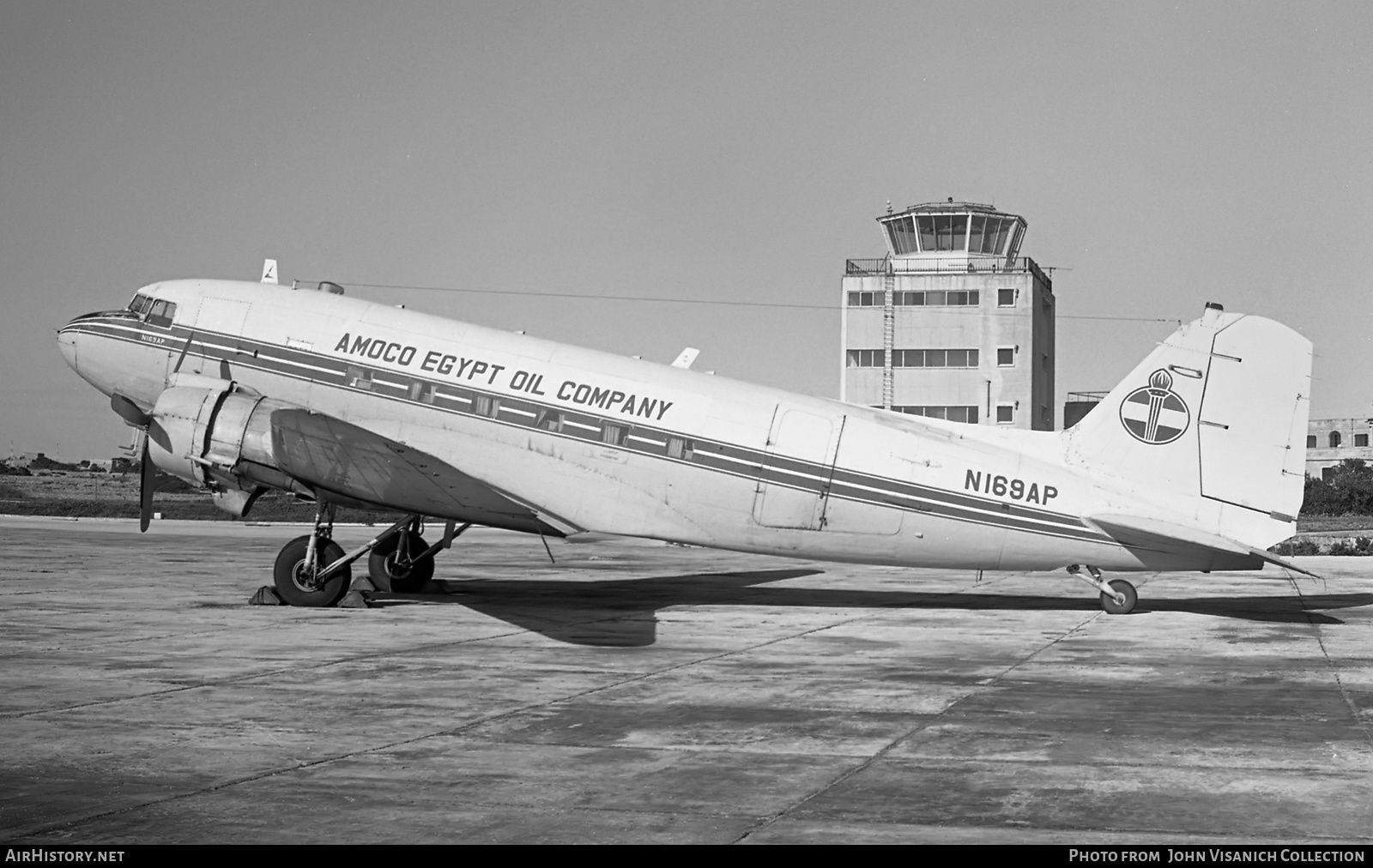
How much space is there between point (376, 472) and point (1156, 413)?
1194 cm

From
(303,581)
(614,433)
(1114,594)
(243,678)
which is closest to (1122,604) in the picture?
(1114,594)

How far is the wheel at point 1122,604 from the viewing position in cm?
1995

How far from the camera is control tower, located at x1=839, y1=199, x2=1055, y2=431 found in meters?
69.6

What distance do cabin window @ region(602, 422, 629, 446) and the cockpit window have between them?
8.02 meters

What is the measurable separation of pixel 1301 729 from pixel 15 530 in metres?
42.4

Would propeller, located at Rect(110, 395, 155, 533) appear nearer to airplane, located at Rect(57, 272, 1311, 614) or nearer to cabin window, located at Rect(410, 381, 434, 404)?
airplane, located at Rect(57, 272, 1311, 614)

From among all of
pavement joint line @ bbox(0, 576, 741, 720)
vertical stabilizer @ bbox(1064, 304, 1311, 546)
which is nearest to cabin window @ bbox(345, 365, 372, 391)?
pavement joint line @ bbox(0, 576, 741, 720)

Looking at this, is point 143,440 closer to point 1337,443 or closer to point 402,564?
point 402,564

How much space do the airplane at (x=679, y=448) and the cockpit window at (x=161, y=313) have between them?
2.0 inches

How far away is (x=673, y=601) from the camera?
23.0 m

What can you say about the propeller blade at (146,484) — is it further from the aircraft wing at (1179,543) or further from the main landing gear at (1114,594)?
the main landing gear at (1114,594)

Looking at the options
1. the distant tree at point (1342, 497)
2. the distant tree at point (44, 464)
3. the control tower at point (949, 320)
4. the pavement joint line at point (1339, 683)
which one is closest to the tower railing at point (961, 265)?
the control tower at point (949, 320)
